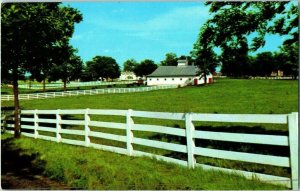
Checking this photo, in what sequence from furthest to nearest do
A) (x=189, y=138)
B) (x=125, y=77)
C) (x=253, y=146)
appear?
(x=125, y=77) → (x=253, y=146) → (x=189, y=138)

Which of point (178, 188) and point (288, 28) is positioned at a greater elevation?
point (288, 28)

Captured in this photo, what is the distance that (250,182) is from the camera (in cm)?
650

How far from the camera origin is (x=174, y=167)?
8.17m

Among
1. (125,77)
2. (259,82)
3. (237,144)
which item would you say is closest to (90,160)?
(237,144)

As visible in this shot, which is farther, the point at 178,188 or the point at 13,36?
the point at 13,36

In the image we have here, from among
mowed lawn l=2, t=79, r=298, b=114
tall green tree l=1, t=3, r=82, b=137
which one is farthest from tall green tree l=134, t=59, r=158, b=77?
tall green tree l=1, t=3, r=82, b=137

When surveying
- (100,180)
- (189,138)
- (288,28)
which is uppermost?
(288,28)

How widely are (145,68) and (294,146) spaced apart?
67591 mm

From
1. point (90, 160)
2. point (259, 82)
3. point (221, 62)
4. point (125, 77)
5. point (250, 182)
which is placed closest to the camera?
point (250, 182)

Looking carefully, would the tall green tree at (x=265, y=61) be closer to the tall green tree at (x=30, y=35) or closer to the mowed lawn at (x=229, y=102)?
the mowed lawn at (x=229, y=102)

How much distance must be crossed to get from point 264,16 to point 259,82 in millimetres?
31330

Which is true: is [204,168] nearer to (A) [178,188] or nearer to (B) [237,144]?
(A) [178,188]

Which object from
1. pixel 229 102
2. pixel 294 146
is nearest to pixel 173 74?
pixel 229 102

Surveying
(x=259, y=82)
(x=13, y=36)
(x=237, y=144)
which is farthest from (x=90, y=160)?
(x=259, y=82)
